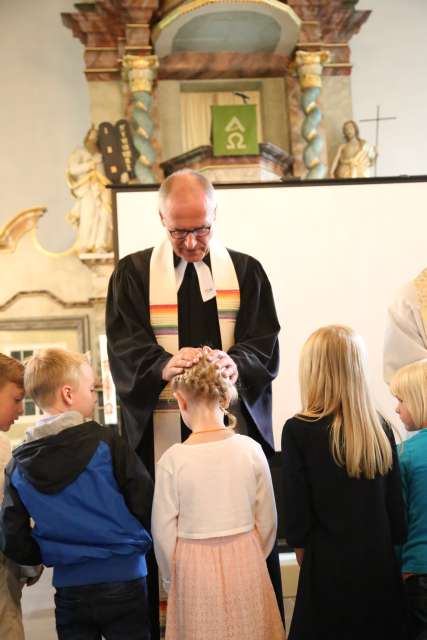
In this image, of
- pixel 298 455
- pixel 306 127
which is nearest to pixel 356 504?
pixel 298 455

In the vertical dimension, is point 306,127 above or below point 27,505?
above

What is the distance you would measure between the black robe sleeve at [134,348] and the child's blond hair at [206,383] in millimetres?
355

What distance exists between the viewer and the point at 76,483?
2541 mm

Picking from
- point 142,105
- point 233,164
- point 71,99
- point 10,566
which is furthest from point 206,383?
point 71,99

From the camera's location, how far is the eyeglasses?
9.98ft

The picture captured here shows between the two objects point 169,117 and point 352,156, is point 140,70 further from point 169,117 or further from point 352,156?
point 352,156

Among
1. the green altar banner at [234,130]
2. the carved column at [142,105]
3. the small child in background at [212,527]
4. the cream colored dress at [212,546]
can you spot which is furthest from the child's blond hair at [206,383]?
the carved column at [142,105]

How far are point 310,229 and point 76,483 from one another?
141 inches

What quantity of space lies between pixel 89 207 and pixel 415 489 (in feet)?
27.1

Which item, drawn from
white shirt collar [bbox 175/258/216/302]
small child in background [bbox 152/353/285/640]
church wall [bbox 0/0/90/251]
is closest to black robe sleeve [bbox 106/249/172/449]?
white shirt collar [bbox 175/258/216/302]

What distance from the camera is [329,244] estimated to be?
5.72m

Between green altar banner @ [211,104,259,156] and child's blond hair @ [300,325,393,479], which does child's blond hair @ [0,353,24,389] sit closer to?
child's blond hair @ [300,325,393,479]

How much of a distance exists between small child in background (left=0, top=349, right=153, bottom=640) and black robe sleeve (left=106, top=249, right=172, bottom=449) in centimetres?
37

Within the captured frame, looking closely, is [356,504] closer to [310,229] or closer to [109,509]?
[109,509]
